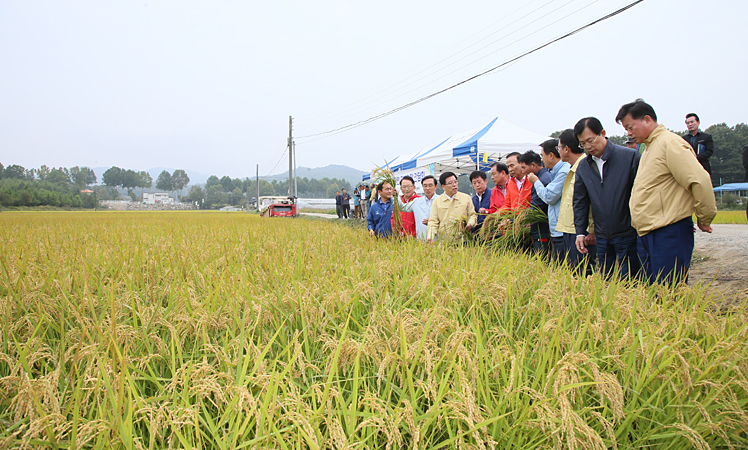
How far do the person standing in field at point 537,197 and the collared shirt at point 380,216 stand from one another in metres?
1.81

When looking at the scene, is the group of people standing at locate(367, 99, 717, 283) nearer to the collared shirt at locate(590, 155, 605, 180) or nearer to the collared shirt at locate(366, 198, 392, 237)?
the collared shirt at locate(590, 155, 605, 180)

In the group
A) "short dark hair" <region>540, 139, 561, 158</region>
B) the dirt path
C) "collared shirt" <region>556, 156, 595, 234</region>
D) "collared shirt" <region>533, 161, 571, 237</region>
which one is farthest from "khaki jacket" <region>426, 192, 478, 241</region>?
the dirt path

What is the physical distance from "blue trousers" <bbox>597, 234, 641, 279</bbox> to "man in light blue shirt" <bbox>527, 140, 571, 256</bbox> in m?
0.57

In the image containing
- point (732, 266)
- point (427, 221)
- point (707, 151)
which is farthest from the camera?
point (707, 151)

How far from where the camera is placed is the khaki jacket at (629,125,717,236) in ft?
7.87

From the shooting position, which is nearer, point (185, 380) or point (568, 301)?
point (185, 380)

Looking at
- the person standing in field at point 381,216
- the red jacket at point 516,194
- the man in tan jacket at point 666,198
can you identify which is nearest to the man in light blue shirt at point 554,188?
the red jacket at point 516,194

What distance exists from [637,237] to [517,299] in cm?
158

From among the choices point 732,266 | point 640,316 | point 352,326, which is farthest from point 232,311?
point 732,266

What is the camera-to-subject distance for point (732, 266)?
4.42 meters

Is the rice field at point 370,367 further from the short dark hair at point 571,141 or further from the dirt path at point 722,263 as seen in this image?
the dirt path at point 722,263

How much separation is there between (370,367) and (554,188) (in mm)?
2982

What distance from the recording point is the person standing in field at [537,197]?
4.05m

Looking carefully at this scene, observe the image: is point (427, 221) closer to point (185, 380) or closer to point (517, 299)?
point (517, 299)
